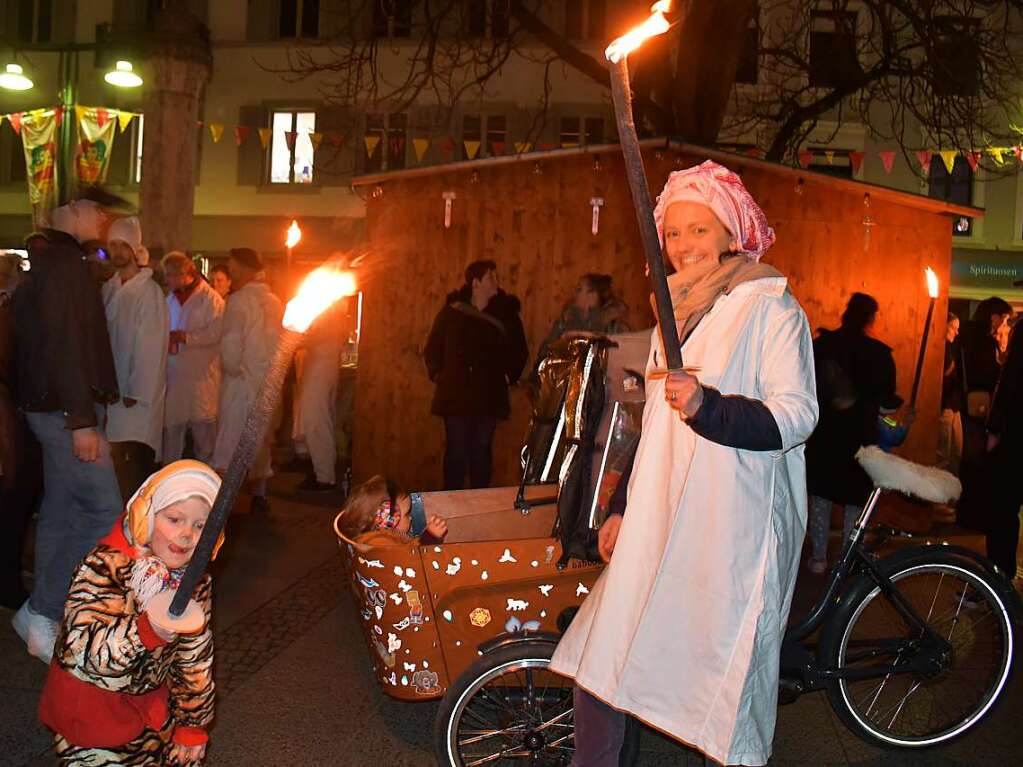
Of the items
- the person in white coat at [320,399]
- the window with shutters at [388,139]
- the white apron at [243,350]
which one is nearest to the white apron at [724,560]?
the white apron at [243,350]

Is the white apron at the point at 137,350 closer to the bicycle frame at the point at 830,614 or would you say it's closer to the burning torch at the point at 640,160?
the bicycle frame at the point at 830,614

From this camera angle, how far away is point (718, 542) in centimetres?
276

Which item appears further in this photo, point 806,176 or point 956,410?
point 956,410

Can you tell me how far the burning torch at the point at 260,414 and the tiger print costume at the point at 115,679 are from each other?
59 centimetres

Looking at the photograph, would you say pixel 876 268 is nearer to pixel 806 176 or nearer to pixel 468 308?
pixel 806 176

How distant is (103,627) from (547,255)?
299 inches

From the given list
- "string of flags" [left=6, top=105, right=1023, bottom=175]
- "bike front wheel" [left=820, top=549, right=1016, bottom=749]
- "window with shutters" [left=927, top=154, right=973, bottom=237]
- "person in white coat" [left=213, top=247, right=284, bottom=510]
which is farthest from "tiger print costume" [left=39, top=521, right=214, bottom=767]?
"window with shutters" [left=927, top=154, right=973, bottom=237]

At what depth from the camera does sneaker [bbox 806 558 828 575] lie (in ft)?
25.2

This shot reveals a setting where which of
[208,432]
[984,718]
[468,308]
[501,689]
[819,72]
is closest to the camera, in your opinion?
[501,689]

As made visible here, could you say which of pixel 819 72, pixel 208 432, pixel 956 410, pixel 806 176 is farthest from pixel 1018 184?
pixel 208 432

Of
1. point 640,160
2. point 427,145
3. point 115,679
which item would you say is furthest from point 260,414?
point 427,145

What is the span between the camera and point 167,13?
845 inches

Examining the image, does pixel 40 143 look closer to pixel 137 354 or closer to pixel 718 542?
pixel 137 354

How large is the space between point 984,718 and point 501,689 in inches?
85.1
